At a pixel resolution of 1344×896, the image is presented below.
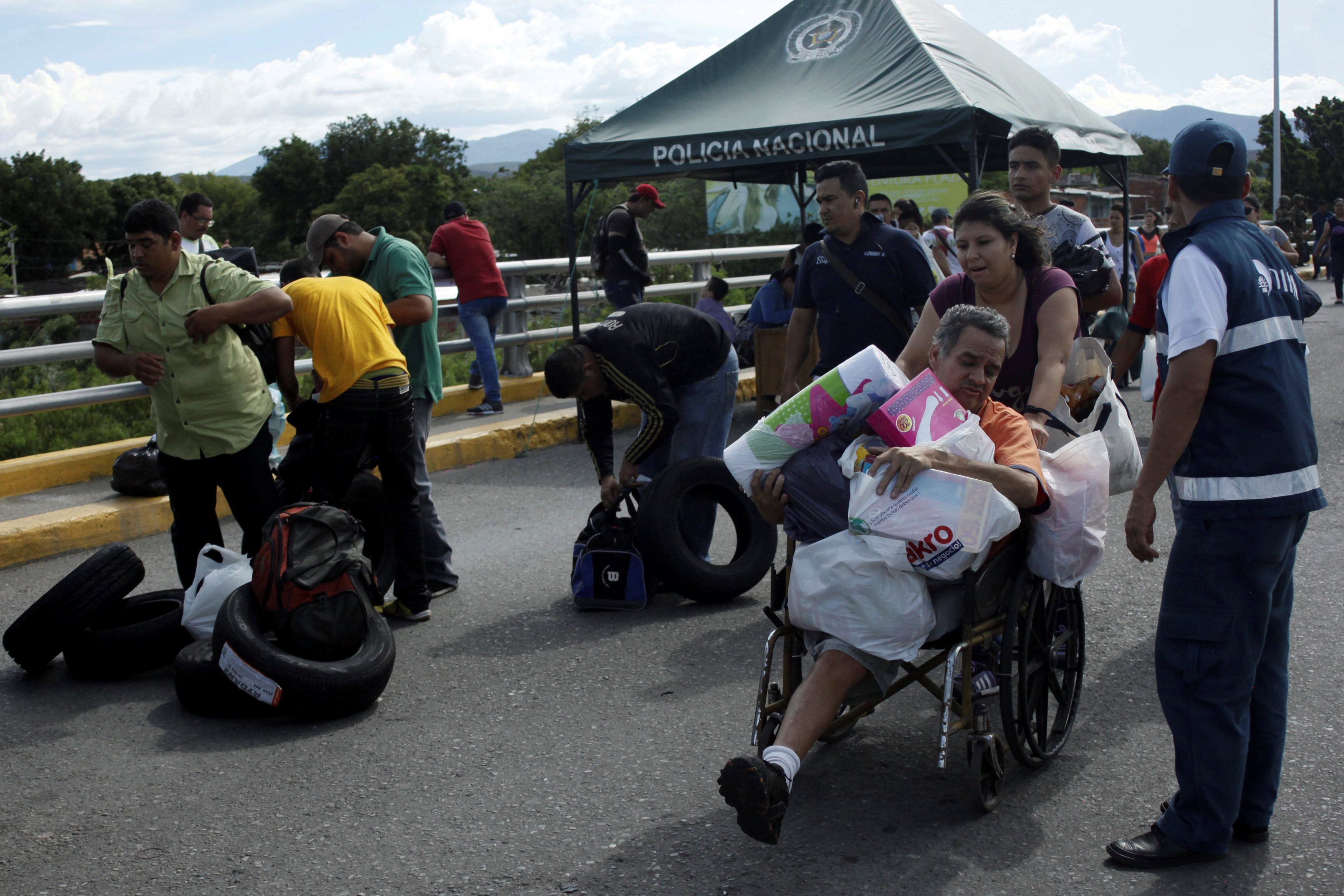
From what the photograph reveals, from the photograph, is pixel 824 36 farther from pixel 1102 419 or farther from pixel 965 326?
pixel 965 326

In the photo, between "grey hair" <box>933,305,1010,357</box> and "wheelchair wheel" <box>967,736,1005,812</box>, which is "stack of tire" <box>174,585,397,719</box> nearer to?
"wheelchair wheel" <box>967,736,1005,812</box>

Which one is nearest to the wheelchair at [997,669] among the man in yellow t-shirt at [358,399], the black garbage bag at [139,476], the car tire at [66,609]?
the man in yellow t-shirt at [358,399]

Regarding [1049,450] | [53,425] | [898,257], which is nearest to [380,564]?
[898,257]

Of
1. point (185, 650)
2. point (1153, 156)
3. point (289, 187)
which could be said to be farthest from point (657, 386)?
point (1153, 156)

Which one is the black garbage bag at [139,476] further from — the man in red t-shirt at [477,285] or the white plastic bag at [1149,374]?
the white plastic bag at [1149,374]

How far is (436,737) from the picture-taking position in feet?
13.1

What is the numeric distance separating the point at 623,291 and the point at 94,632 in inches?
269

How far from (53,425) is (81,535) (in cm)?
279

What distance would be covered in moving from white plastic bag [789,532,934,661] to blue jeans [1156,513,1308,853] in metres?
0.62

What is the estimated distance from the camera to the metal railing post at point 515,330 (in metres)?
11.1

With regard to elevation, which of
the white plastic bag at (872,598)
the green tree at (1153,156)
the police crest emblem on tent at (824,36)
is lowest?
the white plastic bag at (872,598)

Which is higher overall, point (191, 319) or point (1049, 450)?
point (191, 319)

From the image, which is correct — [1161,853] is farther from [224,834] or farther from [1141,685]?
[224,834]

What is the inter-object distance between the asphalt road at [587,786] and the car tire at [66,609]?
0.15 meters
